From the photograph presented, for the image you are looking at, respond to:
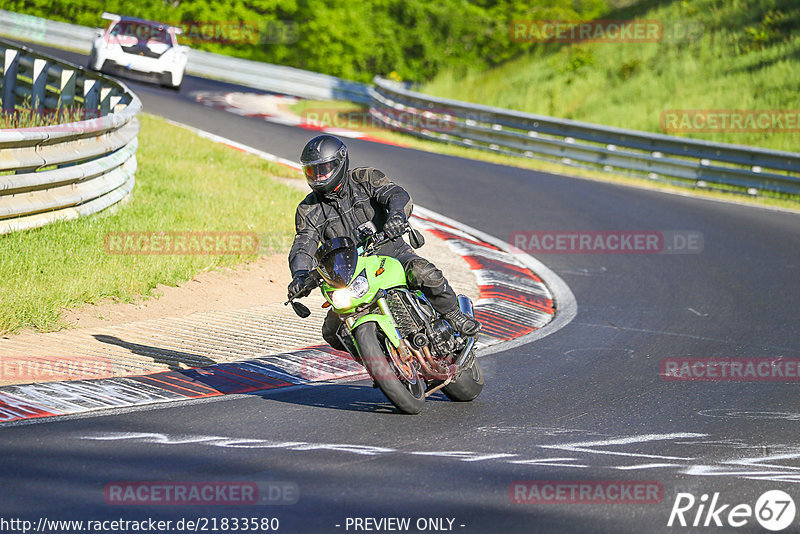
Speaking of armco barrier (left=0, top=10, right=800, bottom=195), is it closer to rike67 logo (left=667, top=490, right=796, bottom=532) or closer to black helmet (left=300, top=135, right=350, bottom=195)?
black helmet (left=300, top=135, right=350, bottom=195)

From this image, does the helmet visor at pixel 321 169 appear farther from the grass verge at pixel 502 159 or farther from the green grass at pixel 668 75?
the green grass at pixel 668 75

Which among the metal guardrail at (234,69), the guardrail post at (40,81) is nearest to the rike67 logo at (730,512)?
the guardrail post at (40,81)

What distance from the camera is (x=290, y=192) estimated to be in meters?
15.6

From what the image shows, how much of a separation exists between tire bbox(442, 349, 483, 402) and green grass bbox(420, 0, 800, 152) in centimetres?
1981

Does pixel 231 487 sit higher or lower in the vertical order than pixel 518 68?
lower

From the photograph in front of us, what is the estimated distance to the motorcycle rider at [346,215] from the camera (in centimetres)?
658

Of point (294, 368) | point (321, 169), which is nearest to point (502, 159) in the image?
point (294, 368)

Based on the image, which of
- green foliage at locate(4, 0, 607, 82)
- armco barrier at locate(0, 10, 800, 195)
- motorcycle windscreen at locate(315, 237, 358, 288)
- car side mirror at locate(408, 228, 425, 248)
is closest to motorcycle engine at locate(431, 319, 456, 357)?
car side mirror at locate(408, 228, 425, 248)

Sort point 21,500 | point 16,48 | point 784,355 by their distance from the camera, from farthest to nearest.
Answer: point 16,48 < point 784,355 < point 21,500

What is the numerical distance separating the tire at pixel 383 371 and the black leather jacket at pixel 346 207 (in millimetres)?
828

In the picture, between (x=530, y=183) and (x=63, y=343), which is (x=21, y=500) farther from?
(x=530, y=183)

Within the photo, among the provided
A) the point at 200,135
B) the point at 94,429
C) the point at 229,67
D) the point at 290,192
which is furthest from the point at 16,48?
the point at 229,67

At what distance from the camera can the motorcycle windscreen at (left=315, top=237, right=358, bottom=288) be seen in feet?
20.1

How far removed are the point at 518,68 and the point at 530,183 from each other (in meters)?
17.9
